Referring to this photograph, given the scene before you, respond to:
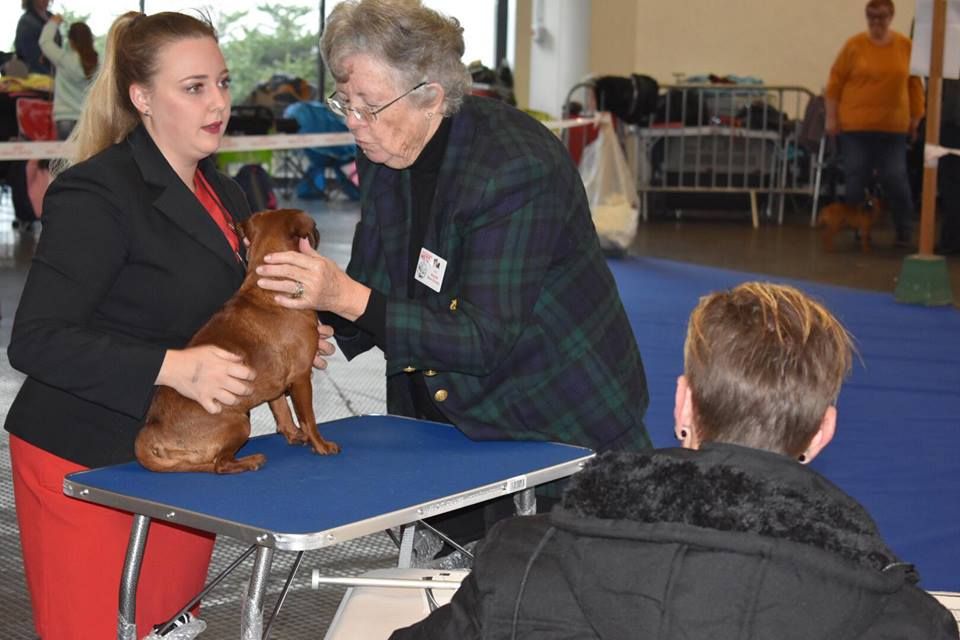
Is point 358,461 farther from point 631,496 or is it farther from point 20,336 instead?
point 631,496

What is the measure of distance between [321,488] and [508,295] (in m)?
0.51

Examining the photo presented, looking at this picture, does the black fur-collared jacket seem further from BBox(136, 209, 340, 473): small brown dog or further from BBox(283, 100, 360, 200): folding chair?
BBox(283, 100, 360, 200): folding chair

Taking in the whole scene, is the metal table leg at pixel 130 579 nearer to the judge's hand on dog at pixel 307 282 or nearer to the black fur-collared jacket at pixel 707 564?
the judge's hand on dog at pixel 307 282

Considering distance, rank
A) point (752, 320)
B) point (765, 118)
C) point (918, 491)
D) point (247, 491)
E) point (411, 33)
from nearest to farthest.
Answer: point (752, 320) → point (247, 491) → point (411, 33) → point (918, 491) → point (765, 118)

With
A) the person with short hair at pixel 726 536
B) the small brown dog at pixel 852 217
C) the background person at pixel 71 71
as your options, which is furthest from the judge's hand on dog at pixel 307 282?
the small brown dog at pixel 852 217

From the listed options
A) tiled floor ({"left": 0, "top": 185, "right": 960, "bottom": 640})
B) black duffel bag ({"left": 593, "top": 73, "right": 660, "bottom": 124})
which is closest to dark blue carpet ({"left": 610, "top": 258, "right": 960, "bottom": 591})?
tiled floor ({"left": 0, "top": 185, "right": 960, "bottom": 640})

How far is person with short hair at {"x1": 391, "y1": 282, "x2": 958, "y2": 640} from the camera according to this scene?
1271 mm

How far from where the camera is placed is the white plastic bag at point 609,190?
991 cm

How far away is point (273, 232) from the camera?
7.47ft

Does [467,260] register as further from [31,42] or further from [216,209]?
[31,42]

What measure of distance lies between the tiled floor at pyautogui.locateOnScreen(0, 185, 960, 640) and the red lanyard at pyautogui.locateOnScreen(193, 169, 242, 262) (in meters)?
1.16

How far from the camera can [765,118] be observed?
13297mm

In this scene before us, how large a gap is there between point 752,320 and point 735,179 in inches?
493

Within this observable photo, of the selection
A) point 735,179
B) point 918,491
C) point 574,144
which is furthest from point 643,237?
point 918,491
